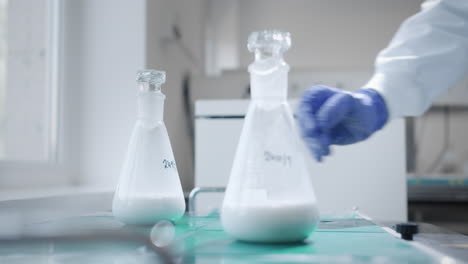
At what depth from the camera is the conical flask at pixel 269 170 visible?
411 millimetres

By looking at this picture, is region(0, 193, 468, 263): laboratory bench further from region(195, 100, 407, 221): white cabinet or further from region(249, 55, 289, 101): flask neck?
region(195, 100, 407, 221): white cabinet

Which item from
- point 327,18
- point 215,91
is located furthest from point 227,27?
point 215,91

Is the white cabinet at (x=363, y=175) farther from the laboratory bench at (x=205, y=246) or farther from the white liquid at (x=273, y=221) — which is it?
the white liquid at (x=273, y=221)

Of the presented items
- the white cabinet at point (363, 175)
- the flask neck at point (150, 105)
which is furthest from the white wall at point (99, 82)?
the flask neck at point (150, 105)

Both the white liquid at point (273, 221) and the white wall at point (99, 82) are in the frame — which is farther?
the white wall at point (99, 82)

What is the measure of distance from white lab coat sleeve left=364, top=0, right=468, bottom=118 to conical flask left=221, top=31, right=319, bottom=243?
0.56 m

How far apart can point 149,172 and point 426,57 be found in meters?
0.74

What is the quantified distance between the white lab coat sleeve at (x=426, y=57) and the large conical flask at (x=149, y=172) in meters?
0.56

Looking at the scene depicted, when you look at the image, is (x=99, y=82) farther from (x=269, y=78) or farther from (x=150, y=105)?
(x=269, y=78)

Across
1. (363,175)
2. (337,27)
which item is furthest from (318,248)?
(337,27)

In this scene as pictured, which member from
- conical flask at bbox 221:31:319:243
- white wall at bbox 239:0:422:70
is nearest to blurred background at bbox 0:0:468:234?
conical flask at bbox 221:31:319:243

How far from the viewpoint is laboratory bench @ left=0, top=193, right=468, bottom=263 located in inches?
14.0

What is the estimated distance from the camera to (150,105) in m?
0.55

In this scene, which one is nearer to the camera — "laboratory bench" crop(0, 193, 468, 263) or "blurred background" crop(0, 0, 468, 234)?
"laboratory bench" crop(0, 193, 468, 263)
